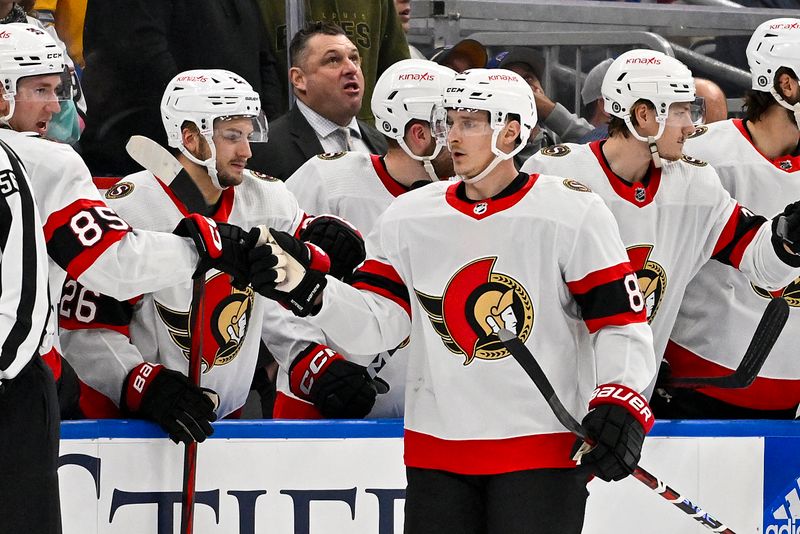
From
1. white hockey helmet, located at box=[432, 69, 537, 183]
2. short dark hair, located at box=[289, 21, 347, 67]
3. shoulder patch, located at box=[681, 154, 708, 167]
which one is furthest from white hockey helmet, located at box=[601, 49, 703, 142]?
short dark hair, located at box=[289, 21, 347, 67]

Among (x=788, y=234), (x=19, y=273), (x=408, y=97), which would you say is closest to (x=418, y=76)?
(x=408, y=97)

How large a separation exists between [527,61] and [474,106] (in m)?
2.08

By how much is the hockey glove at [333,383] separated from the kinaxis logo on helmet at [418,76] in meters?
0.77

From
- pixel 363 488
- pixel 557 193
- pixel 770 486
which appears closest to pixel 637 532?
pixel 770 486

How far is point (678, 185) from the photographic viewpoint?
3.54m

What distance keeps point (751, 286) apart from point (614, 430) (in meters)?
1.23

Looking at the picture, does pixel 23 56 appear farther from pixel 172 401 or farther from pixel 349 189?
pixel 349 189

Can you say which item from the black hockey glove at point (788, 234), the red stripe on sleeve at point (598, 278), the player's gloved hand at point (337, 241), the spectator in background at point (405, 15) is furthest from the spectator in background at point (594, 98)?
the red stripe on sleeve at point (598, 278)

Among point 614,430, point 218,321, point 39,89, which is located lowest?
point 218,321

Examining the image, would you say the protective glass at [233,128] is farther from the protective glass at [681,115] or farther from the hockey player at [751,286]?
the hockey player at [751,286]

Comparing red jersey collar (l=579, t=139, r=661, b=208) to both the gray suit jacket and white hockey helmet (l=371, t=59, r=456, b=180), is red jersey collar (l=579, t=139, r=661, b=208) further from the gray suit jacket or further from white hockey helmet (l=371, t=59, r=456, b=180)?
the gray suit jacket

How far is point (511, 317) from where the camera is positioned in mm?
2742

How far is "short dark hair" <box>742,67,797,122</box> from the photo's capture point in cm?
369

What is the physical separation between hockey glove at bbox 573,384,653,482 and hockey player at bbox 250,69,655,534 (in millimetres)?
10
